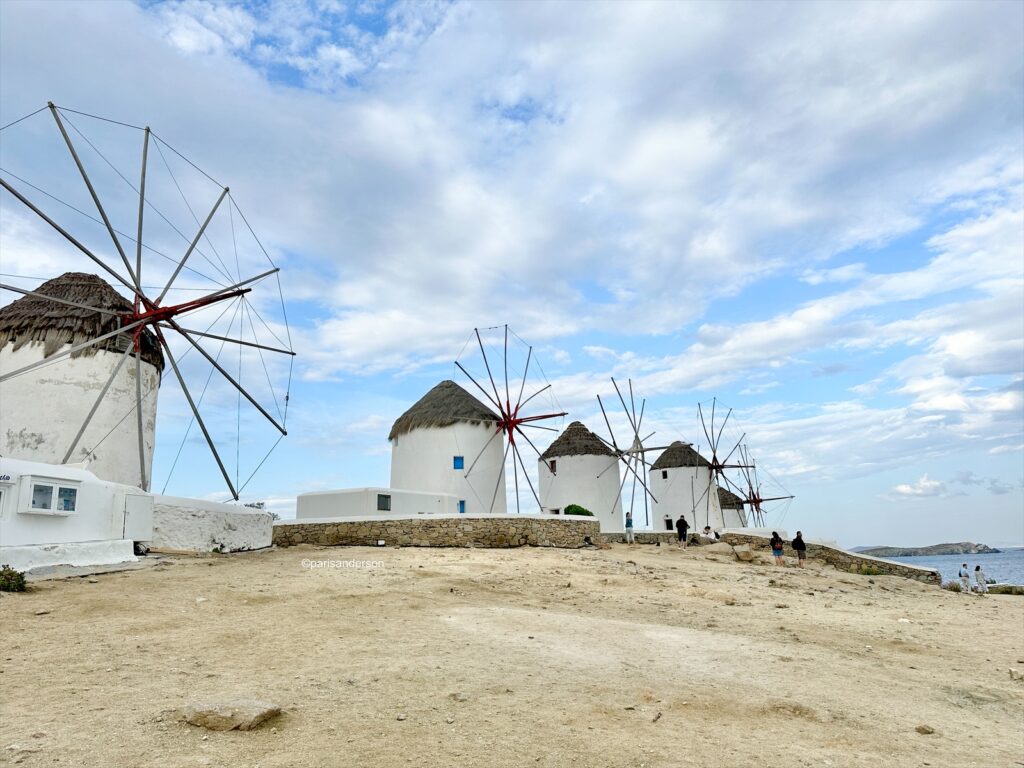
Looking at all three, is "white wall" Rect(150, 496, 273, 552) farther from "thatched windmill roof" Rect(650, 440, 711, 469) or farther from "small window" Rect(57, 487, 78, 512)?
"thatched windmill roof" Rect(650, 440, 711, 469)

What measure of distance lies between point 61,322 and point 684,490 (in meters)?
33.2

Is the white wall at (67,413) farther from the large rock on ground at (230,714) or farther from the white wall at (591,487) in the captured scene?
the white wall at (591,487)

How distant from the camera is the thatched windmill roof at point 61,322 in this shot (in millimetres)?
18281

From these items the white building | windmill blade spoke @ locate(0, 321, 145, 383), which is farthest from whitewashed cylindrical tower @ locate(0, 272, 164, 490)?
the white building

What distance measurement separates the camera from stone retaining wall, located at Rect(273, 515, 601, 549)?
66.3ft

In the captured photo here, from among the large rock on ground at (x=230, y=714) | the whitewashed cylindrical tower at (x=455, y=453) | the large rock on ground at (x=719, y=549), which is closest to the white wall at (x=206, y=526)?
the whitewashed cylindrical tower at (x=455, y=453)

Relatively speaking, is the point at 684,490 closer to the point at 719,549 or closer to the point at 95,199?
the point at 719,549

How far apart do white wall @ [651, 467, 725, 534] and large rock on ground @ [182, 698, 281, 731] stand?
37.3 metres

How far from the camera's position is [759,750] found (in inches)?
198

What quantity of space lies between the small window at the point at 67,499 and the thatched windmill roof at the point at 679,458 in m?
33.7

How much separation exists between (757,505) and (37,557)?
4532cm

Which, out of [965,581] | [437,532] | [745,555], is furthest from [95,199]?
[965,581]

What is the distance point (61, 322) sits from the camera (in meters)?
18.4

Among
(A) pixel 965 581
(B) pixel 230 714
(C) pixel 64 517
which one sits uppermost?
(C) pixel 64 517
